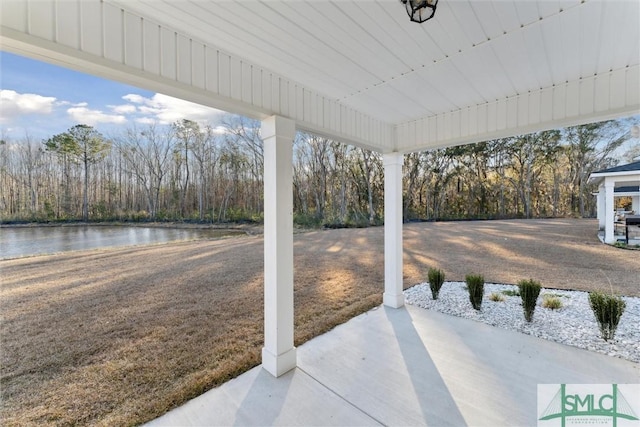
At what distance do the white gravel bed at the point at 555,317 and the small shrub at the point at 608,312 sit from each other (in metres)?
0.10

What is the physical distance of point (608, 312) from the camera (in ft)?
8.48

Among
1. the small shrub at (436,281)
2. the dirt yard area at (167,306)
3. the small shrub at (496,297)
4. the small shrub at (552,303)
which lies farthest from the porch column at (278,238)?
the small shrub at (552,303)

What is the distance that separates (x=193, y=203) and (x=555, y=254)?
56.4ft

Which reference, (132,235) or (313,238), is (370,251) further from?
(132,235)

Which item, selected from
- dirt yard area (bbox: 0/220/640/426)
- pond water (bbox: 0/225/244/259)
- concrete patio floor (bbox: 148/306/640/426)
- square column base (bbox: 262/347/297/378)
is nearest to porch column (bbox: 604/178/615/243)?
dirt yard area (bbox: 0/220/640/426)

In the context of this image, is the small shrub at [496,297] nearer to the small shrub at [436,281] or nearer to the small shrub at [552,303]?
the small shrub at [552,303]

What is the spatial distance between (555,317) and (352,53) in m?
3.67

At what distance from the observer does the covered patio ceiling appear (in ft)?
4.42

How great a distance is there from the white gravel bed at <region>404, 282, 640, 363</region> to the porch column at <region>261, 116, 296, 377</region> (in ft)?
7.34

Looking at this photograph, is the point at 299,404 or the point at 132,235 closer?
the point at 299,404

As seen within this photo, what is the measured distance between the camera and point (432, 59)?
191 cm

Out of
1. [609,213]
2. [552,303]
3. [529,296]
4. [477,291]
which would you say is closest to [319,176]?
[609,213]

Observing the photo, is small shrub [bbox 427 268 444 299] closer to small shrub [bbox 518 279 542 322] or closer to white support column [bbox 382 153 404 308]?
white support column [bbox 382 153 404 308]

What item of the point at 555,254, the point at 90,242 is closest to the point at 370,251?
the point at 555,254
